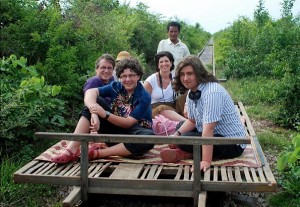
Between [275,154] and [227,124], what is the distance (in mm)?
2597

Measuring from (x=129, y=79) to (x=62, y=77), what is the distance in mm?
2761

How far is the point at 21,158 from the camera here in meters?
5.82

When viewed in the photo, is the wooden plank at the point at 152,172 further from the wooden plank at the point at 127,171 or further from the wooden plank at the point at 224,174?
the wooden plank at the point at 224,174

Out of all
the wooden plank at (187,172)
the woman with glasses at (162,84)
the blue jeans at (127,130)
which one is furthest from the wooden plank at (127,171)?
the woman with glasses at (162,84)

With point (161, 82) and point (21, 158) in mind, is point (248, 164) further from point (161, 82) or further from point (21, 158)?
point (21, 158)

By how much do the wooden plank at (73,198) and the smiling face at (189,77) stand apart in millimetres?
1525

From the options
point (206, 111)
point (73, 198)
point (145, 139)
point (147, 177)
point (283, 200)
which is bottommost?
point (283, 200)

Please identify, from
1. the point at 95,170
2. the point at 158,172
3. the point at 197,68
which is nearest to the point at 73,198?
the point at 95,170

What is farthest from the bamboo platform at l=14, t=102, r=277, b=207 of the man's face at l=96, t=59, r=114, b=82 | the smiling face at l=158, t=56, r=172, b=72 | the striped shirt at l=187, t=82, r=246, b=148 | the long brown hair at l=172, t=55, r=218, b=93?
the smiling face at l=158, t=56, r=172, b=72

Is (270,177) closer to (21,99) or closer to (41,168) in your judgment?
(41,168)

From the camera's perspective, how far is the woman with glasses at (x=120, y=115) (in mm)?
4887

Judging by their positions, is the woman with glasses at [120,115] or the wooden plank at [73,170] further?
the woman with glasses at [120,115]

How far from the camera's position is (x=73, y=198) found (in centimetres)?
412

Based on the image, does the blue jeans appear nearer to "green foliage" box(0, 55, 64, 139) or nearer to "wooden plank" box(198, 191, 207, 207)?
"green foliage" box(0, 55, 64, 139)
